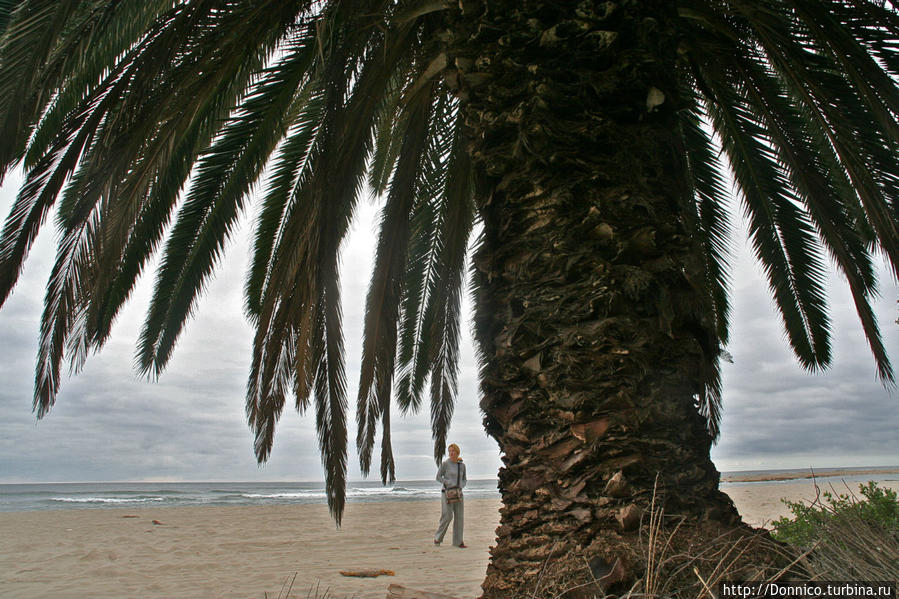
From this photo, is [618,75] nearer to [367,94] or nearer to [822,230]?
[367,94]

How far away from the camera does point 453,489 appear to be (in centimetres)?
728

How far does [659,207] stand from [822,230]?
2590mm

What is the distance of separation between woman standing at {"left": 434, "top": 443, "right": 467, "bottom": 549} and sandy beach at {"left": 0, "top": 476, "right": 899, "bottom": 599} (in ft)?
0.91

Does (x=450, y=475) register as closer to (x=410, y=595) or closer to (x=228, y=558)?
(x=228, y=558)

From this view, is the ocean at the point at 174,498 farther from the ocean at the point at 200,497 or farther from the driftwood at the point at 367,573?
the driftwood at the point at 367,573

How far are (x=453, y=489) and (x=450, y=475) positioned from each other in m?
0.17

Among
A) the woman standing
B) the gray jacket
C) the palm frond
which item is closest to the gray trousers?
the woman standing

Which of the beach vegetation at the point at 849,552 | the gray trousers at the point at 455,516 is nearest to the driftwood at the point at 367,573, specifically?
the gray trousers at the point at 455,516

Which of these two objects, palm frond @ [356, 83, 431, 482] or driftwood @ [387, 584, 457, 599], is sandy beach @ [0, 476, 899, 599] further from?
palm frond @ [356, 83, 431, 482]

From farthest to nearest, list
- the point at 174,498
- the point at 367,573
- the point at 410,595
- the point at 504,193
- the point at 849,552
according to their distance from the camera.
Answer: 1. the point at 174,498
2. the point at 367,573
3. the point at 504,193
4. the point at 410,595
5. the point at 849,552

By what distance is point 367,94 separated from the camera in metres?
3.94

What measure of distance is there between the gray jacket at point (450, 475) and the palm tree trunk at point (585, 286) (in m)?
5.05

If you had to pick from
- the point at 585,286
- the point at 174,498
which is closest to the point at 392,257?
the point at 585,286

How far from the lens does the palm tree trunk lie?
2.14 metres
